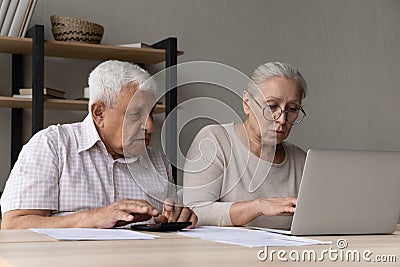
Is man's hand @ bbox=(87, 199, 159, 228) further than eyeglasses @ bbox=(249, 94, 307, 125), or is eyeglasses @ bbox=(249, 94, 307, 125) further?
eyeglasses @ bbox=(249, 94, 307, 125)

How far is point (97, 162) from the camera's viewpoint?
2229 mm

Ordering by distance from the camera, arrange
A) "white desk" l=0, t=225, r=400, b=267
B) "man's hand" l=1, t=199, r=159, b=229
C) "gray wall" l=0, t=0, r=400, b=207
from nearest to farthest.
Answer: "white desk" l=0, t=225, r=400, b=267 < "man's hand" l=1, t=199, r=159, b=229 < "gray wall" l=0, t=0, r=400, b=207

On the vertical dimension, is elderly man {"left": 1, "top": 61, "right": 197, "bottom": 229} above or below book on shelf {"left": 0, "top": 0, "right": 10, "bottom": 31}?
below

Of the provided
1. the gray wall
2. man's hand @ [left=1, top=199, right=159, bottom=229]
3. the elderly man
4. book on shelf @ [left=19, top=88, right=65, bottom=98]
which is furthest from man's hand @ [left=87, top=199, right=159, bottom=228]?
the gray wall

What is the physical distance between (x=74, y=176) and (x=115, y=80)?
0.33 metres

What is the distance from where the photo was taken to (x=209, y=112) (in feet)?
7.97

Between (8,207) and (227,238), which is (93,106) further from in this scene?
(227,238)

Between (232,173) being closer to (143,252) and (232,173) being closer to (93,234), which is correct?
(93,234)

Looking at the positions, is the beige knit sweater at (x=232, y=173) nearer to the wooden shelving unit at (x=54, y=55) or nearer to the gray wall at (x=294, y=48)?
the wooden shelving unit at (x=54, y=55)

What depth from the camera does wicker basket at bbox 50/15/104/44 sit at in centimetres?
300

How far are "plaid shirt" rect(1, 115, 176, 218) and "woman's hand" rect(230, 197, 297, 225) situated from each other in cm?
39

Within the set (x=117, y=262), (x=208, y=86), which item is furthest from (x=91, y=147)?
(x=208, y=86)

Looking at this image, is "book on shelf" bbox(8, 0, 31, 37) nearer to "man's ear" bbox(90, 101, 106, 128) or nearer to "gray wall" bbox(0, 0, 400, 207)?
"gray wall" bbox(0, 0, 400, 207)

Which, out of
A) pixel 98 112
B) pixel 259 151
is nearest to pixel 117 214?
pixel 98 112
